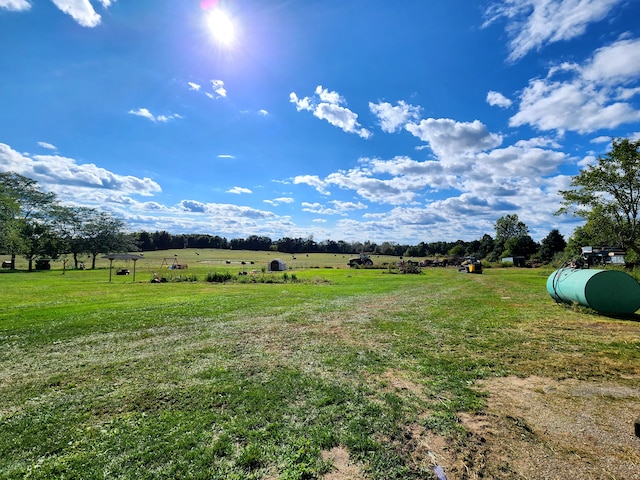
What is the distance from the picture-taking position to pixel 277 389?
18.3ft

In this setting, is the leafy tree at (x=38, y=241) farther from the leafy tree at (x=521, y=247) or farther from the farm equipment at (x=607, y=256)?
the leafy tree at (x=521, y=247)

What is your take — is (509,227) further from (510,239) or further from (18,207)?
(18,207)

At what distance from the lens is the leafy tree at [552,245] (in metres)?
75.2

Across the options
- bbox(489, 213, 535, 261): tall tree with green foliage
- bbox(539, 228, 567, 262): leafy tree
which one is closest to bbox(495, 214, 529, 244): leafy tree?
bbox(489, 213, 535, 261): tall tree with green foliage

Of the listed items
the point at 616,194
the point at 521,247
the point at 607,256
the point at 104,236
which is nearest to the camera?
the point at 616,194

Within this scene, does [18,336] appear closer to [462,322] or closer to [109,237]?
[462,322]

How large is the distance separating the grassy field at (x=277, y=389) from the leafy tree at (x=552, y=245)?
7756 centimetres

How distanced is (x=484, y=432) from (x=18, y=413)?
23.6 ft

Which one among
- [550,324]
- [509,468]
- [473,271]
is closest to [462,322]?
[550,324]

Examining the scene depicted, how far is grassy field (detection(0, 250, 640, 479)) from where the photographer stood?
3658mm

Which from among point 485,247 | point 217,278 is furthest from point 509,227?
point 217,278

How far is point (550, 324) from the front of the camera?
11.0 meters

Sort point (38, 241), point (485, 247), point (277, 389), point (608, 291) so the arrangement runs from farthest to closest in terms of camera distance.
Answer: point (485, 247) → point (38, 241) → point (608, 291) → point (277, 389)

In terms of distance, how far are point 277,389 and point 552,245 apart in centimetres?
9294
